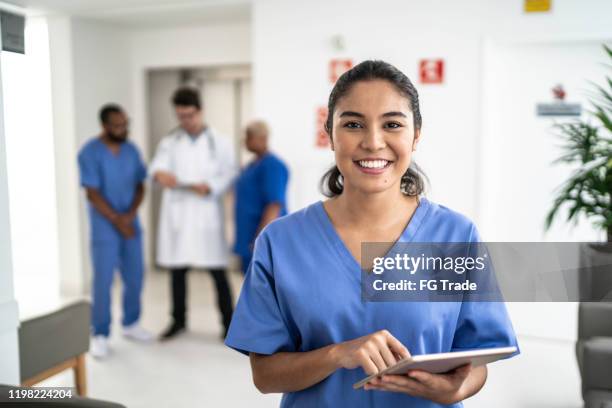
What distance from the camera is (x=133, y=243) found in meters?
3.05

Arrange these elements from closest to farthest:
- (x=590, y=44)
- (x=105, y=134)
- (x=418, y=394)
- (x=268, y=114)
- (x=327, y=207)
Result: (x=418, y=394) < (x=327, y=207) < (x=590, y=44) < (x=105, y=134) < (x=268, y=114)

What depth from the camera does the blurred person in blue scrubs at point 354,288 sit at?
95cm

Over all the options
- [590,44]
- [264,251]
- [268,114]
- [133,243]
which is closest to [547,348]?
[590,44]

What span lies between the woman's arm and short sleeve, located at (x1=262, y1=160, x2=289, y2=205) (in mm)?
1818

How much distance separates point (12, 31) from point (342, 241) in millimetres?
961

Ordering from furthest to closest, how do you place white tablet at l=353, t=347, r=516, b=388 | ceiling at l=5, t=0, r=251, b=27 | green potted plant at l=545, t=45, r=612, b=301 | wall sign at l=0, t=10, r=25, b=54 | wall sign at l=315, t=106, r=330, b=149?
1. ceiling at l=5, t=0, r=251, b=27
2. wall sign at l=315, t=106, r=330, b=149
3. green potted plant at l=545, t=45, r=612, b=301
4. wall sign at l=0, t=10, r=25, b=54
5. white tablet at l=353, t=347, r=516, b=388

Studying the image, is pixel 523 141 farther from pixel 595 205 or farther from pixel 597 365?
pixel 597 365

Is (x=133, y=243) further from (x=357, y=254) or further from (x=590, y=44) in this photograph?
(x=590, y=44)

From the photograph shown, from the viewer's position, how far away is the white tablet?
31.5 inches

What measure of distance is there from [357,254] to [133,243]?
7.42 feet

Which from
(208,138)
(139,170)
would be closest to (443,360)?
(208,138)

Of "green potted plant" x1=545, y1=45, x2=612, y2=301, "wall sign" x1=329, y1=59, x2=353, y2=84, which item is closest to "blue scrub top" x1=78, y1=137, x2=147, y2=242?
"wall sign" x1=329, y1=59, x2=353, y2=84

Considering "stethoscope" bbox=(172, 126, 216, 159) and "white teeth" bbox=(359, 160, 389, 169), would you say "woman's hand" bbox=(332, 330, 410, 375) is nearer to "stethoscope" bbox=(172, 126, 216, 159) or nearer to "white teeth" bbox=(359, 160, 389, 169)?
"white teeth" bbox=(359, 160, 389, 169)

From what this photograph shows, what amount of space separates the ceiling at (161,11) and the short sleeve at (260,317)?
2482 millimetres
